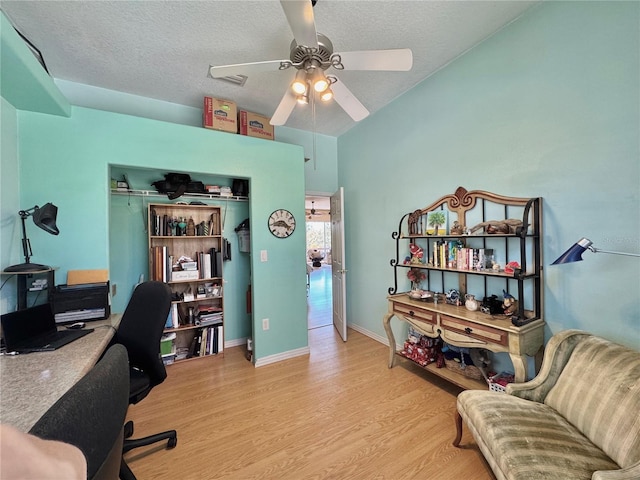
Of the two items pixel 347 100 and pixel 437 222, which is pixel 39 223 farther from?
pixel 437 222

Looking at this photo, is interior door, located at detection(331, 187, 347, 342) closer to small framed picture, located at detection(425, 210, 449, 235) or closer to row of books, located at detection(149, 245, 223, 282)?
small framed picture, located at detection(425, 210, 449, 235)

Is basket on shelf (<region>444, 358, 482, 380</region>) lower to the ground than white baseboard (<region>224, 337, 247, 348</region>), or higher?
higher

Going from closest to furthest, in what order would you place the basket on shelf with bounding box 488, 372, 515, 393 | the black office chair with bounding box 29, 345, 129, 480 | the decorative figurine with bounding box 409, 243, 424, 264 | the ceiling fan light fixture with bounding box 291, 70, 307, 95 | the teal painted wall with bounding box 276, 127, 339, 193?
the black office chair with bounding box 29, 345, 129, 480 → the ceiling fan light fixture with bounding box 291, 70, 307, 95 → the basket on shelf with bounding box 488, 372, 515, 393 → the decorative figurine with bounding box 409, 243, 424, 264 → the teal painted wall with bounding box 276, 127, 339, 193

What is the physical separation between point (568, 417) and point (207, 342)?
126 inches

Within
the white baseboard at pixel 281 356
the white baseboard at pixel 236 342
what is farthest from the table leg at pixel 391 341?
the white baseboard at pixel 236 342

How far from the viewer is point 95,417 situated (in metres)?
0.53

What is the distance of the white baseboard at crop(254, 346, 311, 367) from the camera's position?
2.80 meters

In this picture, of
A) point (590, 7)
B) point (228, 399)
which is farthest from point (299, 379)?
point (590, 7)

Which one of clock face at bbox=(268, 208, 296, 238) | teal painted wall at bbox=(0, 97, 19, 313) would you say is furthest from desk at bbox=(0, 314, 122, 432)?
clock face at bbox=(268, 208, 296, 238)

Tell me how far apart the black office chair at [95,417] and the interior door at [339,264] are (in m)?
2.81

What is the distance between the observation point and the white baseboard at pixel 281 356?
110 inches

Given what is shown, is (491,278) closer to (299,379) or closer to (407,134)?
(407,134)

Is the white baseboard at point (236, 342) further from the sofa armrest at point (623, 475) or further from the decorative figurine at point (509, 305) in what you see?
the sofa armrest at point (623, 475)

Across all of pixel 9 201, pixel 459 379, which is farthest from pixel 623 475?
pixel 9 201
